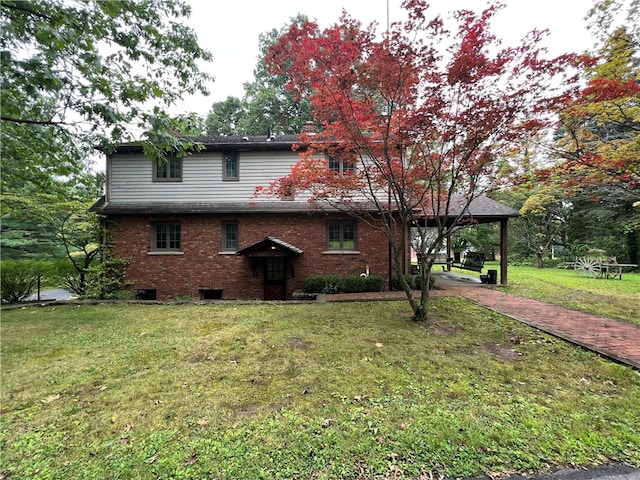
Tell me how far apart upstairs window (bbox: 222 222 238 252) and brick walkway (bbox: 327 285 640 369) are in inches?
170

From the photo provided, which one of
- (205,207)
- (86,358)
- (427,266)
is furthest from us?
(205,207)

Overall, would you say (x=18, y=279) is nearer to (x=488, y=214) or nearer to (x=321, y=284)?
(x=321, y=284)

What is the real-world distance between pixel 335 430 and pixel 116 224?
37.2 ft

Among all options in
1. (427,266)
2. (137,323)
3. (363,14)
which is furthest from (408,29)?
(137,323)

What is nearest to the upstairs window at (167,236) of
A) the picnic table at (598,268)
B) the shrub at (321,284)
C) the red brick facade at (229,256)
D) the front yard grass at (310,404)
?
the red brick facade at (229,256)

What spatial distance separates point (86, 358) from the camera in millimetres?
4539

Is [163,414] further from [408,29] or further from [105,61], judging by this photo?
[408,29]

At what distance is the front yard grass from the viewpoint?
2291mm

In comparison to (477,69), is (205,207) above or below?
below

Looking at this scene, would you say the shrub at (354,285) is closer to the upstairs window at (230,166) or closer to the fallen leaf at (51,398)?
the upstairs window at (230,166)

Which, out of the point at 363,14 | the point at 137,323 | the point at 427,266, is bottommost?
the point at 137,323

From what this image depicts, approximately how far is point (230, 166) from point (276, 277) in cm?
479

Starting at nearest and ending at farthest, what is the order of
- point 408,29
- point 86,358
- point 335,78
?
point 86,358 < point 408,29 < point 335,78

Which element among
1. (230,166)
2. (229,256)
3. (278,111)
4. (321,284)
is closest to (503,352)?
(321,284)
